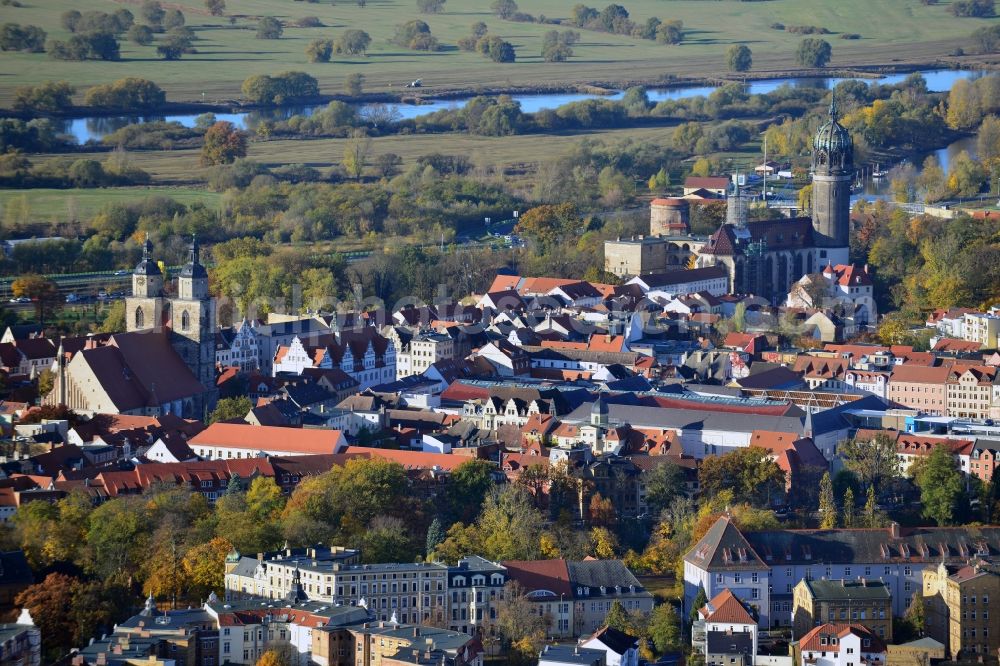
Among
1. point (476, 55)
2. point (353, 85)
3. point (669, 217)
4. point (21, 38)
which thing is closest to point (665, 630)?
point (669, 217)

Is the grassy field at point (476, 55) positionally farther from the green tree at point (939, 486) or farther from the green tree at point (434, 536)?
the green tree at point (434, 536)

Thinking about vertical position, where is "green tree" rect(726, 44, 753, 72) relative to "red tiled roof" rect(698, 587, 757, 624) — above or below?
below

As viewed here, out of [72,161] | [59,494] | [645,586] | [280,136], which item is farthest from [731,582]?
[280,136]

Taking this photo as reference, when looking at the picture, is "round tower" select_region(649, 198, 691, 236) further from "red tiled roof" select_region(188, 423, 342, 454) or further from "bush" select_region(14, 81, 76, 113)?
"bush" select_region(14, 81, 76, 113)

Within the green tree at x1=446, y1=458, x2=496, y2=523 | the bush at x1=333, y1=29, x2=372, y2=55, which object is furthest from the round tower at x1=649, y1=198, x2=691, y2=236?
the bush at x1=333, y1=29, x2=372, y2=55

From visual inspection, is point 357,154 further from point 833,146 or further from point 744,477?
point 744,477

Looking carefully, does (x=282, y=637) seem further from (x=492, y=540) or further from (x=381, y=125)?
(x=381, y=125)
